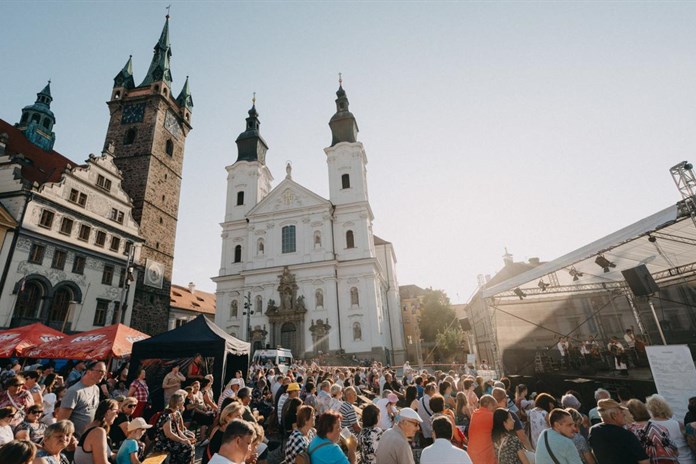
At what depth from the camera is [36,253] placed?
1920 centimetres

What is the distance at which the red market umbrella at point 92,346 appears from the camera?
10.7 metres

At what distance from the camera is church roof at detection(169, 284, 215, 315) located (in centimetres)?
3959

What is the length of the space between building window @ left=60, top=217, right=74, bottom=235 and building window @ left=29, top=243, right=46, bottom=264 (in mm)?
1552

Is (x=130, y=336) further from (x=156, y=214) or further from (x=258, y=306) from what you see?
(x=156, y=214)

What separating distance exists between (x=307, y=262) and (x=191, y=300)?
21731mm

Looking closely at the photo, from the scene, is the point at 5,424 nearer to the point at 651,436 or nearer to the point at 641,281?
the point at 651,436

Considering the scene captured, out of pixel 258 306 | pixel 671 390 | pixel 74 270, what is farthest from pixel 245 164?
pixel 671 390

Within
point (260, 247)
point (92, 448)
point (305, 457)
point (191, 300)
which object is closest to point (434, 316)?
point (260, 247)

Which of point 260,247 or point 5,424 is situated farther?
point 260,247

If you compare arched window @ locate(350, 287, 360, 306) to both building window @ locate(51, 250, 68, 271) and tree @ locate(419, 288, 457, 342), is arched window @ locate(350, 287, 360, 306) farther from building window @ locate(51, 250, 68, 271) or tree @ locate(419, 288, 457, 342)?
building window @ locate(51, 250, 68, 271)

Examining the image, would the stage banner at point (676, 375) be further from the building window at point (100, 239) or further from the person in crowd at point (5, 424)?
the building window at point (100, 239)

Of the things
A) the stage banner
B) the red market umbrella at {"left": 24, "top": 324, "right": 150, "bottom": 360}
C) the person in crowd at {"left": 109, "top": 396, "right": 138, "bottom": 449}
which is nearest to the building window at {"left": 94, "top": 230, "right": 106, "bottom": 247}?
the red market umbrella at {"left": 24, "top": 324, "right": 150, "bottom": 360}

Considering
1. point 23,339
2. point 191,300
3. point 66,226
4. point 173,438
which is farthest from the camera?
point 191,300

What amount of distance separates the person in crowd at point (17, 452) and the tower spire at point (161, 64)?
41154 mm
